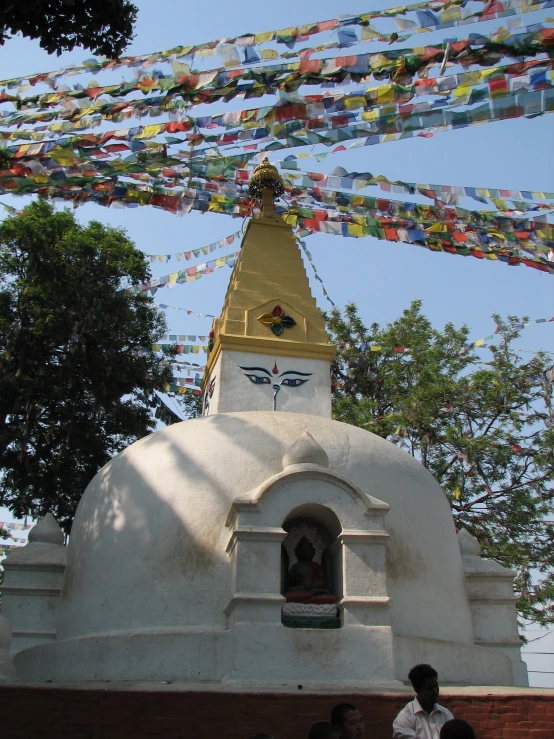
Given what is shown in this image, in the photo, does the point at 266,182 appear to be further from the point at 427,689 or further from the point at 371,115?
the point at 427,689

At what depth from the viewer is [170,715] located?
575cm

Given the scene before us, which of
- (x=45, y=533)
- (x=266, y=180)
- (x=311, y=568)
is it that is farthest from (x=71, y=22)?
(x=266, y=180)

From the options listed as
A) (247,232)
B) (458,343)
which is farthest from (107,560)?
(458,343)

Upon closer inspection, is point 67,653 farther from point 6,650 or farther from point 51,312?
point 51,312

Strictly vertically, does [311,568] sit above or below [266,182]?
below

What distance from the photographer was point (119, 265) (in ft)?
50.1

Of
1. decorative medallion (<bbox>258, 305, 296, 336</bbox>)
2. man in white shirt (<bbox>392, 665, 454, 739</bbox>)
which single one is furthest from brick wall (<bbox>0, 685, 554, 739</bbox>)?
decorative medallion (<bbox>258, 305, 296, 336</bbox>)

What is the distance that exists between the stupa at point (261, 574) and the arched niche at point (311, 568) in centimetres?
2

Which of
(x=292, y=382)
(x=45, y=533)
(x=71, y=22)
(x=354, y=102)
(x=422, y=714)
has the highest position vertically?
(x=354, y=102)

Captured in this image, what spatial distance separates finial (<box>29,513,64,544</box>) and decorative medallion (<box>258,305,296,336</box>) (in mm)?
4384

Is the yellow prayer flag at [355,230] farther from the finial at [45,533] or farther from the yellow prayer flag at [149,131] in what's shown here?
the finial at [45,533]

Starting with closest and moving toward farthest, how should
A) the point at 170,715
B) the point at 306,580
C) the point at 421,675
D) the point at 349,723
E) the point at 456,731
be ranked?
the point at 456,731 < the point at 349,723 < the point at 421,675 < the point at 170,715 < the point at 306,580

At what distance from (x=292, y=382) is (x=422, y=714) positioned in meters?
7.24

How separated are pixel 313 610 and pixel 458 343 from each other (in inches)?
543
